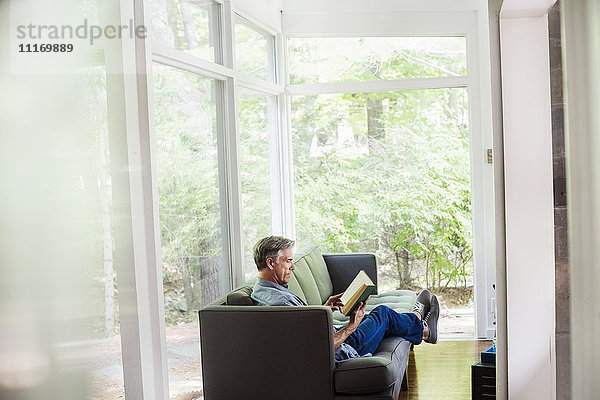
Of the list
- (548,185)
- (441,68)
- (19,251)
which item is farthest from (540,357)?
(441,68)

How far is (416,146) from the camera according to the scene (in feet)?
20.7

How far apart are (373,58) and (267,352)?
3.36 meters

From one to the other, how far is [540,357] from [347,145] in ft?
11.0

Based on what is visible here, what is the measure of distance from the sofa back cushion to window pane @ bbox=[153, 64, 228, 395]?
2.05ft

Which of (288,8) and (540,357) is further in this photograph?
(288,8)

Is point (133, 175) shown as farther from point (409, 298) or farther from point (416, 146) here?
point (416, 146)

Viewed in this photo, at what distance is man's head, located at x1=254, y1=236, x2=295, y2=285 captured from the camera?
4.08 metres

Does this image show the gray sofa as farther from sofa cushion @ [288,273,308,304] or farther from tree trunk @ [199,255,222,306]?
sofa cushion @ [288,273,308,304]

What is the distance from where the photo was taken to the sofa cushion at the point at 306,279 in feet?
16.2

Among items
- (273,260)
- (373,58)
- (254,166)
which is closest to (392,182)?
(373,58)

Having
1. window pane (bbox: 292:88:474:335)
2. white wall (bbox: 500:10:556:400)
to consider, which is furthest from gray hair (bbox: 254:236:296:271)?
window pane (bbox: 292:88:474:335)

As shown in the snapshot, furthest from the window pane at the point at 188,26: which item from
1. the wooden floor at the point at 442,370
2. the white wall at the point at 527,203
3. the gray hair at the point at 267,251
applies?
the wooden floor at the point at 442,370

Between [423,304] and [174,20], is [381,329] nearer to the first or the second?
[423,304]

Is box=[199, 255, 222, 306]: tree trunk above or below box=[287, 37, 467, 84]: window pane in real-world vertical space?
below
